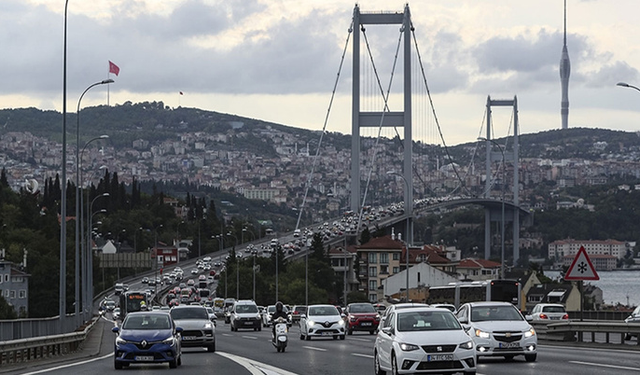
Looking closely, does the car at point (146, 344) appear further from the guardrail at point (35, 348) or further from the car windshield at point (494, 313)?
the car windshield at point (494, 313)

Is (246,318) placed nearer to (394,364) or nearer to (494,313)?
(494,313)

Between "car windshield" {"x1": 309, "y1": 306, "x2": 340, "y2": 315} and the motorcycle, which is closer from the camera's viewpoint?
the motorcycle

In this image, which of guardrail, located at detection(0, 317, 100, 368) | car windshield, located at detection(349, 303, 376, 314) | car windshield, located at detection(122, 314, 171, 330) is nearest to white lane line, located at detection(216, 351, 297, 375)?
car windshield, located at detection(122, 314, 171, 330)

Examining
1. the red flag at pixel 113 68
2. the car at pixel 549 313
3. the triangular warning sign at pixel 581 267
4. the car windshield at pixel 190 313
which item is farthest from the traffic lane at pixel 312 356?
the red flag at pixel 113 68

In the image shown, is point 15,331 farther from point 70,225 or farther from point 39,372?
point 70,225

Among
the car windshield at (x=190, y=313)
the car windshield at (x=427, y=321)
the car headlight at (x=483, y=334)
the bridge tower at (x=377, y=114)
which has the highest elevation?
the bridge tower at (x=377, y=114)

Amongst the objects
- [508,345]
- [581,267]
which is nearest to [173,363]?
[508,345]

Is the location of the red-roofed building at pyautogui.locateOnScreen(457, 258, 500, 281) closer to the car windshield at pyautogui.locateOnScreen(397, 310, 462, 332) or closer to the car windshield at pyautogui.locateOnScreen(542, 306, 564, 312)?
the car windshield at pyautogui.locateOnScreen(542, 306, 564, 312)
